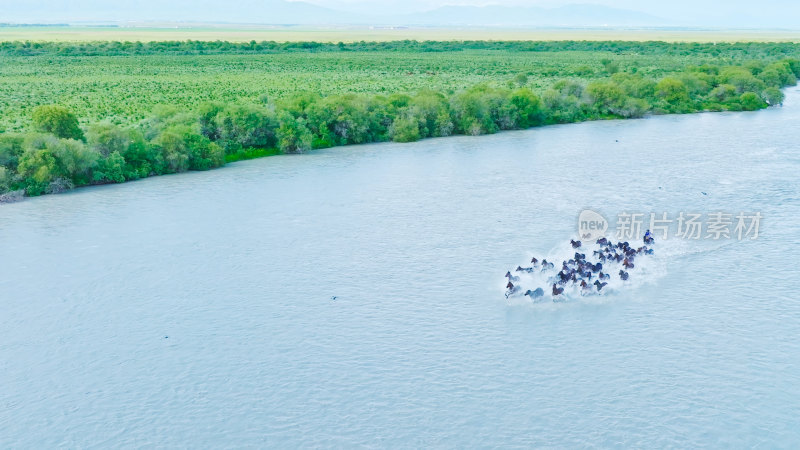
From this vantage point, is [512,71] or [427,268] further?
[512,71]

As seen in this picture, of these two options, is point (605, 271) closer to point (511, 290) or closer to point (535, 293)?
point (535, 293)

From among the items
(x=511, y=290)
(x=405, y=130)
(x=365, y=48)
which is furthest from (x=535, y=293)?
(x=365, y=48)

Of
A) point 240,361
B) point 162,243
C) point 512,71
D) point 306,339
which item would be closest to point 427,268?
point 306,339

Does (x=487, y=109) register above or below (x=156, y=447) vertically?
above

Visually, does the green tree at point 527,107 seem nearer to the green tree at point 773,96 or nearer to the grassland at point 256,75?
the grassland at point 256,75

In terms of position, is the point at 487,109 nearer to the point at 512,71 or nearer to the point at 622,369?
the point at 622,369

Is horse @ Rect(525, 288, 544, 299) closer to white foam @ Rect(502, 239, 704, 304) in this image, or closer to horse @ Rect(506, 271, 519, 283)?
white foam @ Rect(502, 239, 704, 304)
